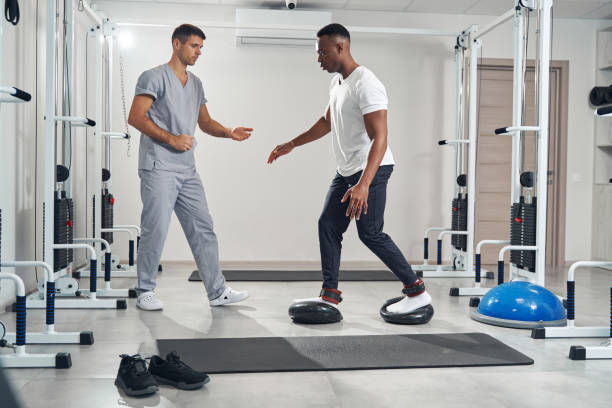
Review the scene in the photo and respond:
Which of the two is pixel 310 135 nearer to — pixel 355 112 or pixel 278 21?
pixel 355 112

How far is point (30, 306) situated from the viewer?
10.9ft

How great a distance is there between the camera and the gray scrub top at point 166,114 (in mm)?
3219

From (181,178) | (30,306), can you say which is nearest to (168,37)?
(181,178)

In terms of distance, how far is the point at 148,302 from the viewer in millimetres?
3309

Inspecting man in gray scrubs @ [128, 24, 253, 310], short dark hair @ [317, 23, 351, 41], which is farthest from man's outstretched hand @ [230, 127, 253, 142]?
short dark hair @ [317, 23, 351, 41]

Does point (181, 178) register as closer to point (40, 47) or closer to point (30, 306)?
point (30, 306)

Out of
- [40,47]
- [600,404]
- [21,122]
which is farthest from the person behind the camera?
[40,47]

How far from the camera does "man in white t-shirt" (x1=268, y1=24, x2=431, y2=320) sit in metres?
2.76

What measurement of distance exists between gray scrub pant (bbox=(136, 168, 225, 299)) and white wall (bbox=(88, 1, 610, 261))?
205cm

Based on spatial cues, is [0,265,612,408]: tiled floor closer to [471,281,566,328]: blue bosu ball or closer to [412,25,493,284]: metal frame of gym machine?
[471,281,566,328]: blue bosu ball

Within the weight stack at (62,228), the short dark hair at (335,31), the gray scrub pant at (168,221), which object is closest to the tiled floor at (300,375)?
the gray scrub pant at (168,221)

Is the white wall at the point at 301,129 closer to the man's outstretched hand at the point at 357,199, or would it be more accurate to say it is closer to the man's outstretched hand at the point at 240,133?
the man's outstretched hand at the point at 240,133

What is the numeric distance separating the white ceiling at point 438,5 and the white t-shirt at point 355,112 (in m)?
2.64

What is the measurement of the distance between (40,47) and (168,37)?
1647mm
